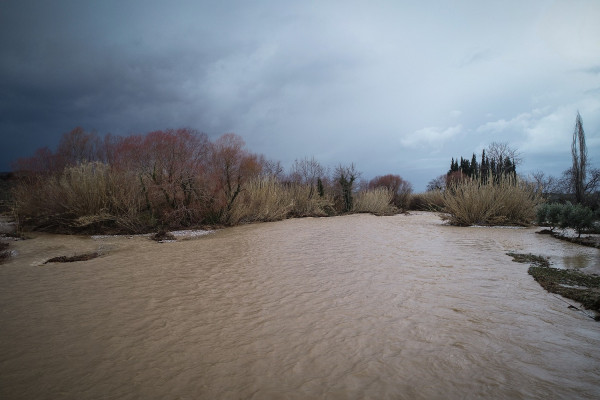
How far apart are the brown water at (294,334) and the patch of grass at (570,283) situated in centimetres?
19

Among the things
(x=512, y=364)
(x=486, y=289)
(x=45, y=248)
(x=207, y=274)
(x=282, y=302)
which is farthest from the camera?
(x=45, y=248)

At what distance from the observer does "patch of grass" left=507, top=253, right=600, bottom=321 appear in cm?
285

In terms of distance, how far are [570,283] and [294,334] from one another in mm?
3619

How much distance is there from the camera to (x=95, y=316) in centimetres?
271

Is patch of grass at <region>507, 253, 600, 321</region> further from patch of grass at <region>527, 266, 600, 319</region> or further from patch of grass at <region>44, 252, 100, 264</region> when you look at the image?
patch of grass at <region>44, 252, 100, 264</region>

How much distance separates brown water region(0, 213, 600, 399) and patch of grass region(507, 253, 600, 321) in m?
0.19

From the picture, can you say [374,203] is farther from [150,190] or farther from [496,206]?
[150,190]

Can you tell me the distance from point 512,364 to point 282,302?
201 cm

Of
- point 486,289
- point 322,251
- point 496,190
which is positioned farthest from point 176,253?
point 496,190

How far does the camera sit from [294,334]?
7.66 feet

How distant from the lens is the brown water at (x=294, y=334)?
1686mm

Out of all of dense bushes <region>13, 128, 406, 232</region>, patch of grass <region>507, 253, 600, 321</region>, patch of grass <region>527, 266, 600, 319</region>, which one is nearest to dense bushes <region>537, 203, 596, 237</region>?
patch of grass <region>507, 253, 600, 321</region>

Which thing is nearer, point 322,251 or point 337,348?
point 337,348

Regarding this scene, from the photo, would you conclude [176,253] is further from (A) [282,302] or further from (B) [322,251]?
(A) [282,302]
